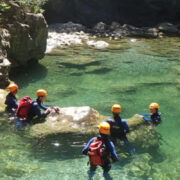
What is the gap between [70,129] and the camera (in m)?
9.90

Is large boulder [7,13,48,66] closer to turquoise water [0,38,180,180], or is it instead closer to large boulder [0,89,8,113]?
turquoise water [0,38,180,180]

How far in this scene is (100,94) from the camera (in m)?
16.0

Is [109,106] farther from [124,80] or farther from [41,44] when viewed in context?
[41,44]

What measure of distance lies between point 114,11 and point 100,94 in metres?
29.9

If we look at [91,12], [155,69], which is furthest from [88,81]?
[91,12]

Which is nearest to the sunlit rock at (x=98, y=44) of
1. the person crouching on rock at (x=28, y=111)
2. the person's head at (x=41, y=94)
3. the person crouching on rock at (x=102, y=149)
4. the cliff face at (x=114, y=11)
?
the cliff face at (x=114, y=11)

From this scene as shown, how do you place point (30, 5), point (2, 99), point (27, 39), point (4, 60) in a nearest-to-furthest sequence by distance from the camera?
1. point (2, 99)
2. point (4, 60)
3. point (27, 39)
4. point (30, 5)

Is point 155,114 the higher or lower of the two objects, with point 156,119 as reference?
higher

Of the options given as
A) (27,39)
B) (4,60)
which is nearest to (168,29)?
(27,39)

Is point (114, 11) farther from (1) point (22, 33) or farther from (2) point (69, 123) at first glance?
(2) point (69, 123)

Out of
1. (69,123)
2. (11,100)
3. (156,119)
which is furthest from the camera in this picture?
(11,100)

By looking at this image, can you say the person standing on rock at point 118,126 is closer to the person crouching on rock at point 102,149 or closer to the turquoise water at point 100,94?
the turquoise water at point 100,94

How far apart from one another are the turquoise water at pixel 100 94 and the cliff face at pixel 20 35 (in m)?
1.14

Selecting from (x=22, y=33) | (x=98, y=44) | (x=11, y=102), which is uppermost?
(x=22, y=33)
